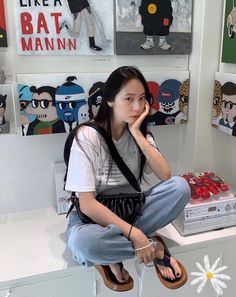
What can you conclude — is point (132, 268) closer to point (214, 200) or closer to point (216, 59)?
point (214, 200)

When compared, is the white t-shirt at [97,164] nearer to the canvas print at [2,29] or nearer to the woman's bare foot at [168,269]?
the woman's bare foot at [168,269]

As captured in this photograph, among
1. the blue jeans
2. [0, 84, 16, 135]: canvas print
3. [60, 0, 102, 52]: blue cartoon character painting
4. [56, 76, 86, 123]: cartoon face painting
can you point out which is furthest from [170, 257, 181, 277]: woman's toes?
[60, 0, 102, 52]: blue cartoon character painting

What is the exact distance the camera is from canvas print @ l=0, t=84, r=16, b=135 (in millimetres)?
1226

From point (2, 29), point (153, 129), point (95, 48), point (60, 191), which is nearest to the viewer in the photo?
point (2, 29)

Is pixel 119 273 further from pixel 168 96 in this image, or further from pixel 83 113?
pixel 168 96

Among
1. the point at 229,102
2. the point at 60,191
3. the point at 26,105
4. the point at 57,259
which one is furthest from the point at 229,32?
the point at 57,259

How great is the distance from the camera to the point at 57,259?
1.12 metres

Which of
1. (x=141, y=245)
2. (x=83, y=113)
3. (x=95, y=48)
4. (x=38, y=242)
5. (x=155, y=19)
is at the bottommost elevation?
(x=38, y=242)

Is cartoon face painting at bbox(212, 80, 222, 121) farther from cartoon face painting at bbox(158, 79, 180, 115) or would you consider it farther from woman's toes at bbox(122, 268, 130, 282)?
woman's toes at bbox(122, 268, 130, 282)

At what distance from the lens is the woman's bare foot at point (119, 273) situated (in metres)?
1.02

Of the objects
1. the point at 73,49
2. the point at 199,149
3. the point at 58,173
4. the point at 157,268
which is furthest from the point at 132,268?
the point at 73,49

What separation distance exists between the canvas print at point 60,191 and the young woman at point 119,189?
11.1 inches

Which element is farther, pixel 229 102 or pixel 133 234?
pixel 229 102

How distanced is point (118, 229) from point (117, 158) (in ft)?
0.82
